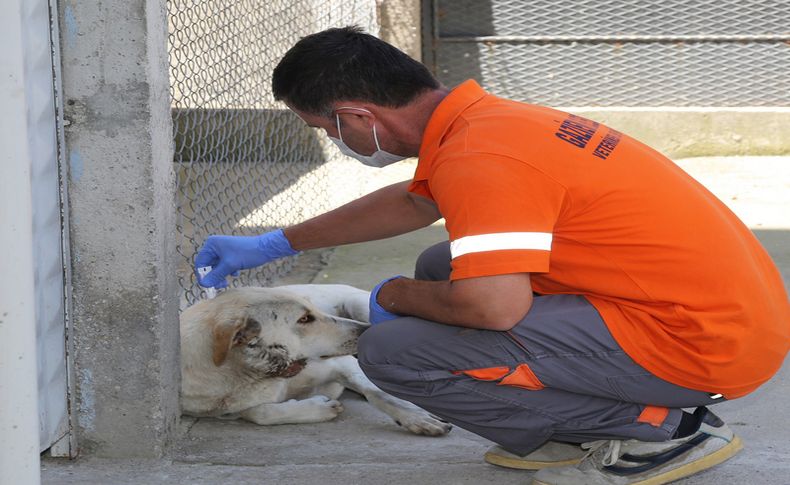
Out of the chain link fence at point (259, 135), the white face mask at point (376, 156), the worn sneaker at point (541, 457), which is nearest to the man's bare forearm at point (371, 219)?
the white face mask at point (376, 156)

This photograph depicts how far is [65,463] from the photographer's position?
3230 mm

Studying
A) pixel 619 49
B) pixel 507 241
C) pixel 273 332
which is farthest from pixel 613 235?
pixel 619 49

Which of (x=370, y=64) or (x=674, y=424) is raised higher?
(x=370, y=64)

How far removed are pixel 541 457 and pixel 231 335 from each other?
3.82ft

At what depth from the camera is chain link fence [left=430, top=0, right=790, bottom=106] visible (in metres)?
8.87

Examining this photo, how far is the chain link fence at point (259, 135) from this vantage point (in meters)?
6.15

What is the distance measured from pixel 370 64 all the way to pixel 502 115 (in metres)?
0.42

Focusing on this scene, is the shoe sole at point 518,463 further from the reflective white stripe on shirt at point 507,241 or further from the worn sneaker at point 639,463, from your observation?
the reflective white stripe on shirt at point 507,241

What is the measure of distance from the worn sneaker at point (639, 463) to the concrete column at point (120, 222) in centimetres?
128

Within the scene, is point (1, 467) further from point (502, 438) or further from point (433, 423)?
point (433, 423)

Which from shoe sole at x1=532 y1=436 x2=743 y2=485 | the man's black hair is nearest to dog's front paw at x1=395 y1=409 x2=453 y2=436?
shoe sole at x1=532 y1=436 x2=743 y2=485

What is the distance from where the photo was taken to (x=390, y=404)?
373 cm

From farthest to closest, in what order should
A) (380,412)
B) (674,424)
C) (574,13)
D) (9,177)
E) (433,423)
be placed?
(574,13), (380,412), (433,423), (674,424), (9,177)

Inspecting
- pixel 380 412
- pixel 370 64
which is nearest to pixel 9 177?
pixel 370 64
